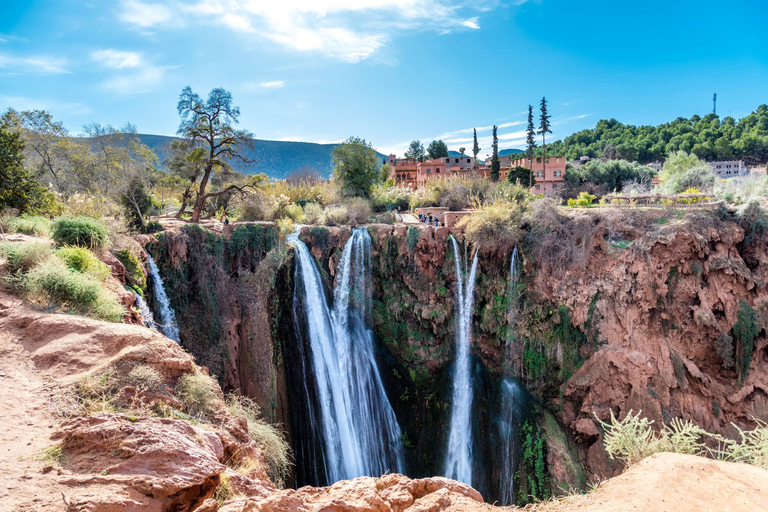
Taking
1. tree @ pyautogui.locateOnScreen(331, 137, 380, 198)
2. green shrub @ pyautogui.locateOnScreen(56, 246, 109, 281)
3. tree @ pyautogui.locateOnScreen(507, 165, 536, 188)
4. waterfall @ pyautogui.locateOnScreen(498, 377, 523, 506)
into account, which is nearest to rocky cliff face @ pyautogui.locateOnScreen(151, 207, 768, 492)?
waterfall @ pyautogui.locateOnScreen(498, 377, 523, 506)

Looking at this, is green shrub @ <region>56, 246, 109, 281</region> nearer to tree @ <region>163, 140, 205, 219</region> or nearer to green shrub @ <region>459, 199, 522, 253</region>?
tree @ <region>163, 140, 205, 219</region>

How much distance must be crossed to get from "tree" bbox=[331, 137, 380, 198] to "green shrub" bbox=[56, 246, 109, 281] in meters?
17.5

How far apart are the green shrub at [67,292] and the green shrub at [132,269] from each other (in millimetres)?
3294

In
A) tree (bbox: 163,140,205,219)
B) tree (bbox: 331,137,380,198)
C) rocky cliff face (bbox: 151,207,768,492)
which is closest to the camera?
rocky cliff face (bbox: 151,207,768,492)

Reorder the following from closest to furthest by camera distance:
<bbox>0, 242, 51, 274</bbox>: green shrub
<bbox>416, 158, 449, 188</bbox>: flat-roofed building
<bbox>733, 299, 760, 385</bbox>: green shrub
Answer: <bbox>0, 242, 51, 274</bbox>: green shrub
<bbox>733, 299, 760, 385</bbox>: green shrub
<bbox>416, 158, 449, 188</bbox>: flat-roofed building

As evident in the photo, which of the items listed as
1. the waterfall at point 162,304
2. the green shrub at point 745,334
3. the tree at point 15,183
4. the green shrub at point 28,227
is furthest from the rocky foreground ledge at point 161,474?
the green shrub at point 745,334

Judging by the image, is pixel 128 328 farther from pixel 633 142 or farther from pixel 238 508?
pixel 633 142

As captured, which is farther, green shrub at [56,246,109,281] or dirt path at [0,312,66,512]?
green shrub at [56,246,109,281]

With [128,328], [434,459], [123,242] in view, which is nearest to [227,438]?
[128,328]

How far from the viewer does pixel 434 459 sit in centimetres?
1488

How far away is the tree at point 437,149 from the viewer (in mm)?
52156

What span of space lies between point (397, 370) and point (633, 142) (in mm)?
56976

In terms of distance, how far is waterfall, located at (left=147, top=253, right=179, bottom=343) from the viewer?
11.6 m

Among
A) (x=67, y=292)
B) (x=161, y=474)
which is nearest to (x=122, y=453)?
(x=161, y=474)
